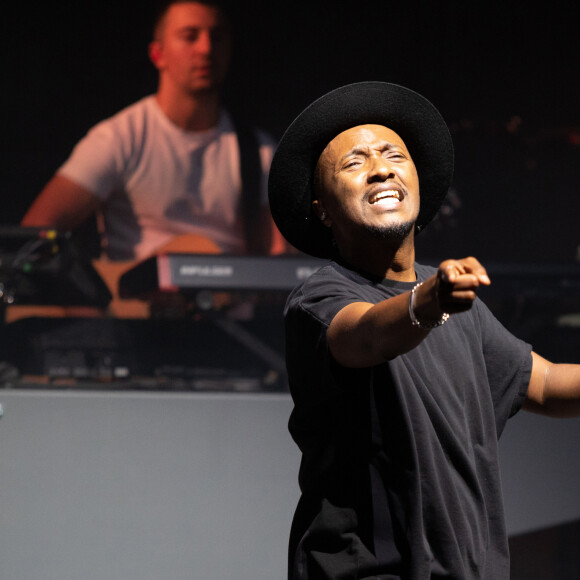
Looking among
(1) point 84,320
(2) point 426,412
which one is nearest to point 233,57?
(1) point 84,320

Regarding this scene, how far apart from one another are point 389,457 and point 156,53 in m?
2.31

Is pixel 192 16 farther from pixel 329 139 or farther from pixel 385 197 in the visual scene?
pixel 385 197

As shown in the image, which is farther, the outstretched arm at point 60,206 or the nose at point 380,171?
the outstretched arm at point 60,206

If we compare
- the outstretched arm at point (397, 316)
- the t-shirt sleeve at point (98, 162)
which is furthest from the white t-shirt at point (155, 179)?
the outstretched arm at point (397, 316)

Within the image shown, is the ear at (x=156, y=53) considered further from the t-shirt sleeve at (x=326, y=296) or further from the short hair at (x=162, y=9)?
the t-shirt sleeve at (x=326, y=296)

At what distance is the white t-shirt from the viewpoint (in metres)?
3.04

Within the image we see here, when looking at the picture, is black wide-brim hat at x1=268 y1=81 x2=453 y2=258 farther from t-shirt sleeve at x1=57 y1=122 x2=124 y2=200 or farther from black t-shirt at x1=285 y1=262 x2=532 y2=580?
t-shirt sleeve at x1=57 y1=122 x2=124 y2=200

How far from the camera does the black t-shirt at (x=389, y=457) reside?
1.15 meters

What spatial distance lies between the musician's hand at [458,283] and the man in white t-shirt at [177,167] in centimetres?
217

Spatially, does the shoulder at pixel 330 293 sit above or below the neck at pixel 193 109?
below

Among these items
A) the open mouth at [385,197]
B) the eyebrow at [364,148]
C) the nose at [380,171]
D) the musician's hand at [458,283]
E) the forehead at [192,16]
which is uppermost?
the forehead at [192,16]

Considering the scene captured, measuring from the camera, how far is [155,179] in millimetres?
3068

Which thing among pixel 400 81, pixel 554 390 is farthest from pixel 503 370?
pixel 400 81

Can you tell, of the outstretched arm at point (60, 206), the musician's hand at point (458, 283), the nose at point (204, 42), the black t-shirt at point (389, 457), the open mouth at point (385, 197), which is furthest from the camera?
the nose at point (204, 42)
